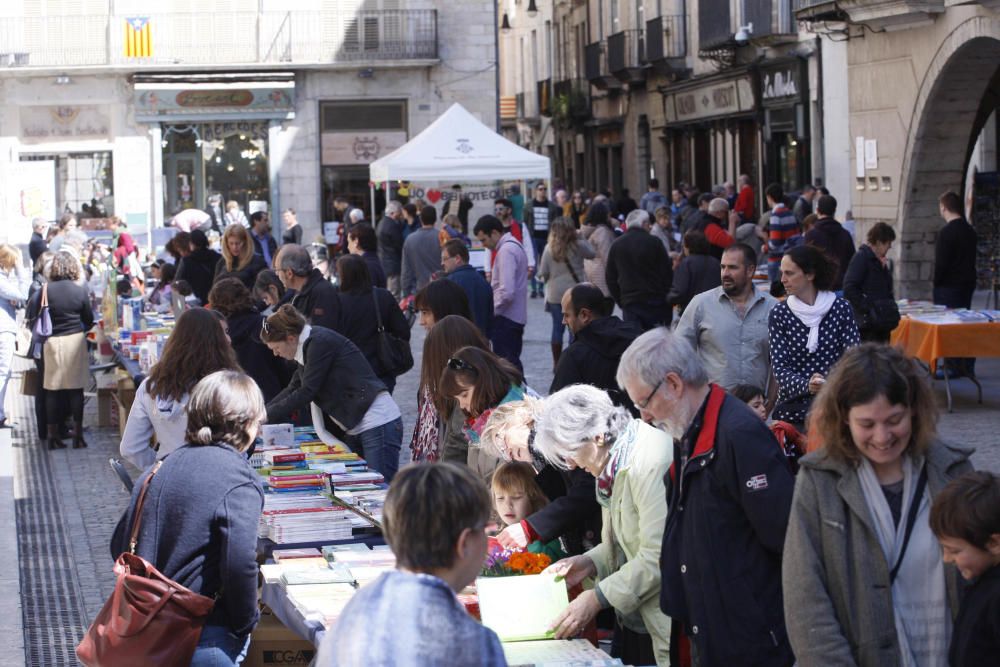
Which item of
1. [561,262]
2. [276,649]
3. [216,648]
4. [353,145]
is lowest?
[276,649]

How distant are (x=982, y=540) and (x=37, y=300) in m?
10.8

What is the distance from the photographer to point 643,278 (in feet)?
44.5

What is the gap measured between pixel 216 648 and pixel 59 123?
30070mm

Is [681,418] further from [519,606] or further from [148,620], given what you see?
[148,620]

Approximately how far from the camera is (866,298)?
12.1 meters

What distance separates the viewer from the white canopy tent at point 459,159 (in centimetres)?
2094

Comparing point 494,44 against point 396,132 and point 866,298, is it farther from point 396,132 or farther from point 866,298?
point 866,298

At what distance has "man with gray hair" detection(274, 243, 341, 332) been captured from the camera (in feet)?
33.1

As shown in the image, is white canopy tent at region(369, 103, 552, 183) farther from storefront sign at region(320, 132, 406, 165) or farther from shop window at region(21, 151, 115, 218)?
shop window at region(21, 151, 115, 218)

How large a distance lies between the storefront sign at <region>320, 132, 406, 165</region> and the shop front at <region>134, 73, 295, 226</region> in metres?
1.02

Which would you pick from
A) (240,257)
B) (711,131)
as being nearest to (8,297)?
(240,257)

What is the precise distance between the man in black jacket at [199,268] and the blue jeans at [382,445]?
573 centimetres

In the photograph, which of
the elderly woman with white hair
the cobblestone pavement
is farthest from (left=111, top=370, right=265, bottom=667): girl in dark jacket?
the cobblestone pavement

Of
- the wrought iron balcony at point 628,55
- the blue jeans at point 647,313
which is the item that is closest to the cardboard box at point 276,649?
the blue jeans at point 647,313
